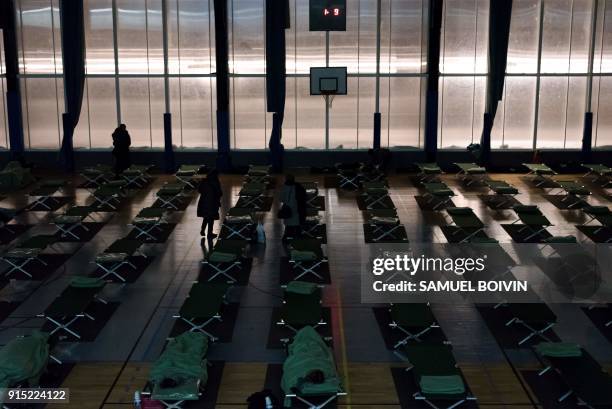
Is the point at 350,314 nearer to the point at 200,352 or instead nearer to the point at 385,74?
the point at 200,352

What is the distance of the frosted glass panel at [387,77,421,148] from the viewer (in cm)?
2692

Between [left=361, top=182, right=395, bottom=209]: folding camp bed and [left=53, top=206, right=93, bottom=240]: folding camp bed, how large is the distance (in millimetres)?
7539

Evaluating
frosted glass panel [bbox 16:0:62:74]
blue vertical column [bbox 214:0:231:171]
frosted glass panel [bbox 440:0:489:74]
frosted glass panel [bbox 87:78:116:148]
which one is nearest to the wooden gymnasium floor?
blue vertical column [bbox 214:0:231:171]

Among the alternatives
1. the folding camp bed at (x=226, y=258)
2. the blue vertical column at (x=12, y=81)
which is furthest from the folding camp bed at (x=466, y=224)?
the blue vertical column at (x=12, y=81)

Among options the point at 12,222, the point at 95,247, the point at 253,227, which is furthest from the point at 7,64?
the point at 253,227

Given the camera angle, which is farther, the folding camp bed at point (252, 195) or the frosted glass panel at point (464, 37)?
the frosted glass panel at point (464, 37)

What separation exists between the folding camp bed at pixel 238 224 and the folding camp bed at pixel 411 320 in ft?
20.2

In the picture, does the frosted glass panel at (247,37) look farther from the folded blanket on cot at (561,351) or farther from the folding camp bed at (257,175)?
the folded blanket on cot at (561,351)

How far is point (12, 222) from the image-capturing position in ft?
62.9

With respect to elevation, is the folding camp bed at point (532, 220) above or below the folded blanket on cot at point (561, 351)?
above

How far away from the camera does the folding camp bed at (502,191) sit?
68.7 feet

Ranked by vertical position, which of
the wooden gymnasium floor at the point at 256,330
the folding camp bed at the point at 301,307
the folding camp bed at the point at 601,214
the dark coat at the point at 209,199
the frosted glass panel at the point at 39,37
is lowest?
the wooden gymnasium floor at the point at 256,330

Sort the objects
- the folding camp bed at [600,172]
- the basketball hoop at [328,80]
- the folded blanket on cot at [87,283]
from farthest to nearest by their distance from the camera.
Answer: the basketball hoop at [328,80]
the folding camp bed at [600,172]
the folded blanket on cot at [87,283]

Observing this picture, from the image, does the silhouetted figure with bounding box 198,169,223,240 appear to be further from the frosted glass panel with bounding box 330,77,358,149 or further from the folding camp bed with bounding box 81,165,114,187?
the frosted glass panel with bounding box 330,77,358,149
